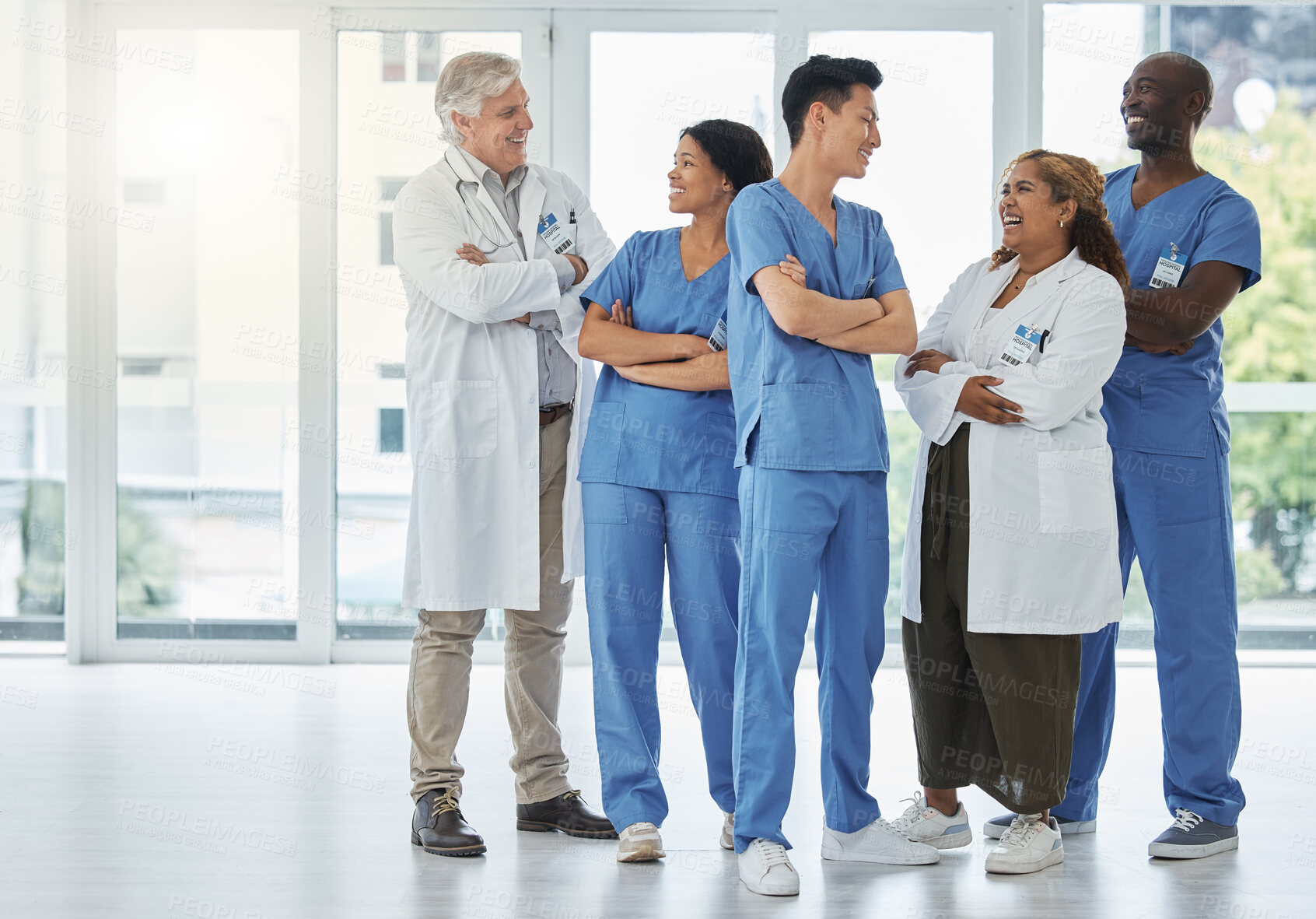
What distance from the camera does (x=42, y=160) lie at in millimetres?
4227

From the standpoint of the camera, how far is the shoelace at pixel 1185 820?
2.31 meters

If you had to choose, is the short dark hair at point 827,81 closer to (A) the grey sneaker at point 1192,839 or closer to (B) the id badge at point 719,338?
(B) the id badge at point 719,338

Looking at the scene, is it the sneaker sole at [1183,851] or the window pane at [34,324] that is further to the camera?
the window pane at [34,324]

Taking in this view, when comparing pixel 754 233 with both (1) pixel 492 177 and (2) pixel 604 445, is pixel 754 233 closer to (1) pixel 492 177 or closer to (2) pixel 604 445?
(2) pixel 604 445

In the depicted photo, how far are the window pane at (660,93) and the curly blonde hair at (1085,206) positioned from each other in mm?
2066

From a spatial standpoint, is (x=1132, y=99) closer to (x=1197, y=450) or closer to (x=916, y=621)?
(x=1197, y=450)

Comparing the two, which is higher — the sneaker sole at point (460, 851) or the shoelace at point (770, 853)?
the shoelace at point (770, 853)

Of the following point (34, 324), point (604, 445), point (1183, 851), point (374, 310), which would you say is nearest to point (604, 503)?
point (604, 445)

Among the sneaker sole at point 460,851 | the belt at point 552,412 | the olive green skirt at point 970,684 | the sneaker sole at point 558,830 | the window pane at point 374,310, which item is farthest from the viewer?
the window pane at point 374,310

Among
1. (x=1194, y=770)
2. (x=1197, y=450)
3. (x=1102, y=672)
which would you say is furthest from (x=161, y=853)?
(x=1197, y=450)

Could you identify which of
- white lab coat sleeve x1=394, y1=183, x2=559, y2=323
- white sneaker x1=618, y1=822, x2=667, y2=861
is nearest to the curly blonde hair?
white lab coat sleeve x1=394, y1=183, x2=559, y2=323

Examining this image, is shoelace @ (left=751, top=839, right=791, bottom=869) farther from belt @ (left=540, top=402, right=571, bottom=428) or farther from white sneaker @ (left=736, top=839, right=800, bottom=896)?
belt @ (left=540, top=402, right=571, bottom=428)

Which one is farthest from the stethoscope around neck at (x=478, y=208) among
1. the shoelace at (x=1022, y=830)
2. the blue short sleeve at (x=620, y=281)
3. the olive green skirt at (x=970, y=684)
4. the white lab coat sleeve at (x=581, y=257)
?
the shoelace at (x=1022, y=830)

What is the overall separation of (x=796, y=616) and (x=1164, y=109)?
1351mm
